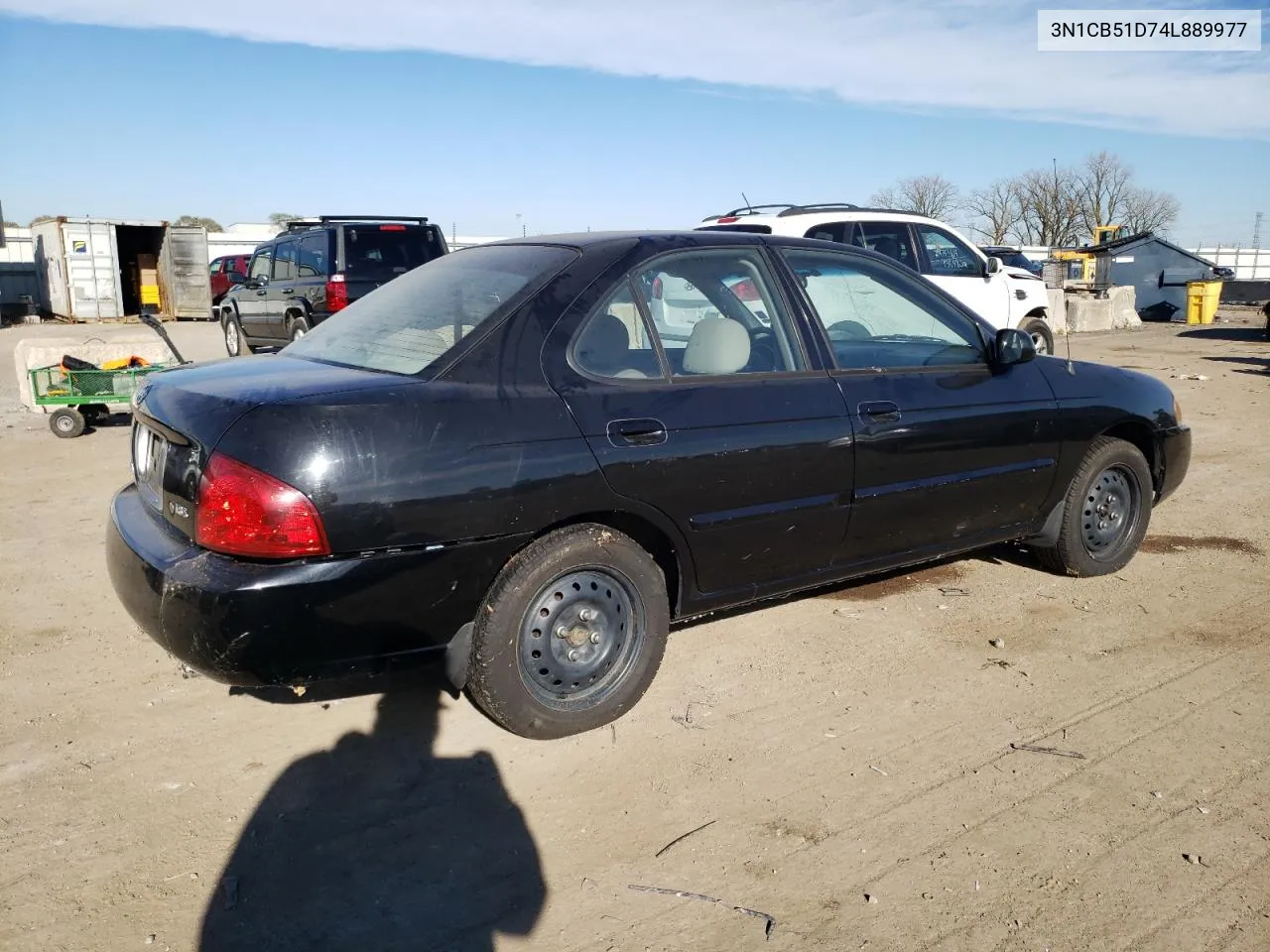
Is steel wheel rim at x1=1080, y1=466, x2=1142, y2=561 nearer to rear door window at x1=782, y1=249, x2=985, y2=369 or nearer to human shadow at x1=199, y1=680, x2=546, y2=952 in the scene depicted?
rear door window at x1=782, y1=249, x2=985, y2=369

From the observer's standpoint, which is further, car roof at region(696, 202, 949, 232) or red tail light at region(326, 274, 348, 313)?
red tail light at region(326, 274, 348, 313)

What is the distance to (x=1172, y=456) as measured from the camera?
17.3 feet

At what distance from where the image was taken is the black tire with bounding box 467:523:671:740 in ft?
10.6

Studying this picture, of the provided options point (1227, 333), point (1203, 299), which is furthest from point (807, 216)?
point (1203, 299)

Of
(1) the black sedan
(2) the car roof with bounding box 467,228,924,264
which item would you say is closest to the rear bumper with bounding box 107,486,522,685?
(1) the black sedan

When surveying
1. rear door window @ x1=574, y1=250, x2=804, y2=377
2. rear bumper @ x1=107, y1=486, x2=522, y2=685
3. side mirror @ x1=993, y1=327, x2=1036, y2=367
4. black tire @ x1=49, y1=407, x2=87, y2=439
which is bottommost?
black tire @ x1=49, y1=407, x2=87, y2=439

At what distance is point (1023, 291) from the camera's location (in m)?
13.0

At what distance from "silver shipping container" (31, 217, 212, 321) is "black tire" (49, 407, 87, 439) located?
20.7 metres

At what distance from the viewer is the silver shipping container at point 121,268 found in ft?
89.5

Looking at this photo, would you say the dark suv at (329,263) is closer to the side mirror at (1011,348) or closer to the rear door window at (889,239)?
the rear door window at (889,239)

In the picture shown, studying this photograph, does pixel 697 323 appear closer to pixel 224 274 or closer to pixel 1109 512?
pixel 1109 512

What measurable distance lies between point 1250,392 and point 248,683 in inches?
481

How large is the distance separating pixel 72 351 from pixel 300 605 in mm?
8603

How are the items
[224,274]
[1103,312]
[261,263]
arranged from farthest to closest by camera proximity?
[224,274]
[1103,312]
[261,263]
